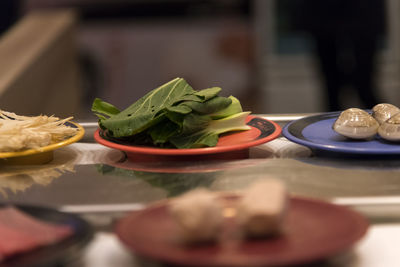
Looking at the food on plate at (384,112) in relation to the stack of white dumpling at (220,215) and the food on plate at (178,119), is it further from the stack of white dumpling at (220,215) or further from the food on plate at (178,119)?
the stack of white dumpling at (220,215)

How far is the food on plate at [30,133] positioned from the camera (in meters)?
1.13

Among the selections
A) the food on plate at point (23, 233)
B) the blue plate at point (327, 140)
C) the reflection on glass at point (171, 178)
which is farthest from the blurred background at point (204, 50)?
the food on plate at point (23, 233)

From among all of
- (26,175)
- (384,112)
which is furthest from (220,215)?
(384,112)

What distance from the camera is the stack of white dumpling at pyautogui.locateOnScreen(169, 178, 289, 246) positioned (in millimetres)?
708

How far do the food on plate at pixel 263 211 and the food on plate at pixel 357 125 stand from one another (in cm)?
46

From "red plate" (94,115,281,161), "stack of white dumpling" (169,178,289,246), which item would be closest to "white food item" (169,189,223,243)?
"stack of white dumpling" (169,178,289,246)

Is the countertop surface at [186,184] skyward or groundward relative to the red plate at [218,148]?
groundward

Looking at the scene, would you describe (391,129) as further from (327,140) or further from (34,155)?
(34,155)

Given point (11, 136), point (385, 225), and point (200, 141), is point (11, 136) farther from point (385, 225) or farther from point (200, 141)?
point (385, 225)

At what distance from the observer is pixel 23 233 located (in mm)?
756

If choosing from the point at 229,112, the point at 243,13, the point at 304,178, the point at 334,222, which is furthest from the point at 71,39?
the point at 334,222

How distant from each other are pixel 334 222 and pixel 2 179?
0.61 metres

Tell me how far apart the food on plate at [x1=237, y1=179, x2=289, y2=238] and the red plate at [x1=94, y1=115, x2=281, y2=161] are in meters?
0.38

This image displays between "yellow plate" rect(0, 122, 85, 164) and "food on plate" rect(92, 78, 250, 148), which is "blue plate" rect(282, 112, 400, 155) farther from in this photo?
"yellow plate" rect(0, 122, 85, 164)
